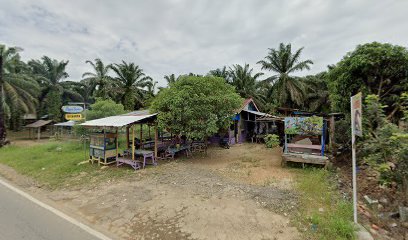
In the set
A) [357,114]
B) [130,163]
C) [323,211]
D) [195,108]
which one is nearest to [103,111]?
[130,163]

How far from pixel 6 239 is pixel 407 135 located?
7.91 m

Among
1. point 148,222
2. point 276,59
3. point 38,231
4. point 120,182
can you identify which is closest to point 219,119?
point 120,182

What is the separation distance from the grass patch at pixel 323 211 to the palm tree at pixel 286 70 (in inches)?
700

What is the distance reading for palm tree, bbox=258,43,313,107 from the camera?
23078 millimetres

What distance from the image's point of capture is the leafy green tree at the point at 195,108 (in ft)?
32.4

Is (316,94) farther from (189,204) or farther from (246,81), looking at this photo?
(189,204)

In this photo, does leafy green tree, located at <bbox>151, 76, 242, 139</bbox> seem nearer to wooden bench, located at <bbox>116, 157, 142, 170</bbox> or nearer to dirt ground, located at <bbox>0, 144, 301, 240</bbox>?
wooden bench, located at <bbox>116, 157, 142, 170</bbox>

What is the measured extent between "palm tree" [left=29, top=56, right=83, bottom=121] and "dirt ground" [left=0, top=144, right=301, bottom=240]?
27.7 m

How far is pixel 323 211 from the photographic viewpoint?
192 inches

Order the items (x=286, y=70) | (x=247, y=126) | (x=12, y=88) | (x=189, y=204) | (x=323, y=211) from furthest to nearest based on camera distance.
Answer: (x=286, y=70) → (x=247, y=126) → (x=12, y=88) → (x=189, y=204) → (x=323, y=211)

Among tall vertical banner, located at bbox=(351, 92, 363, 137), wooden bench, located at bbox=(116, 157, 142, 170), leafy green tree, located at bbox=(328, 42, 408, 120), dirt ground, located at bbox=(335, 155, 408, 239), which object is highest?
leafy green tree, located at bbox=(328, 42, 408, 120)

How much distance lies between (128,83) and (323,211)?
27.0m

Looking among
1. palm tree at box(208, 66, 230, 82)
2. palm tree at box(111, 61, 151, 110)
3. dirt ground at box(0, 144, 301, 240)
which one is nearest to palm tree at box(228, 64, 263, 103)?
palm tree at box(208, 66, 230, 82)

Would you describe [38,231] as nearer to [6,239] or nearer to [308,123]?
[6,239]
